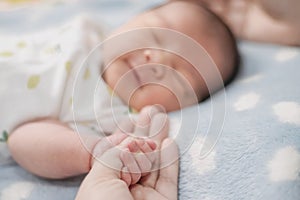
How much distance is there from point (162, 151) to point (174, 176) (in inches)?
2.3

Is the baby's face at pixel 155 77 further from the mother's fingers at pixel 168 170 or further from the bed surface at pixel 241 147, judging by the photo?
the mother's fingers at pixel 168 170

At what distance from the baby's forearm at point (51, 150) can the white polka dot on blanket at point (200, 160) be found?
0.16 m

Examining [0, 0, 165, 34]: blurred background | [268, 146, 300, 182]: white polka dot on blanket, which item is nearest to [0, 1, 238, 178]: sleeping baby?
[268, 146, 300, 182]: white polka dot on blanket

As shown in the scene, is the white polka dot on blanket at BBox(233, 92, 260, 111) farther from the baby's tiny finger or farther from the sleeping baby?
the baby's tiny finger

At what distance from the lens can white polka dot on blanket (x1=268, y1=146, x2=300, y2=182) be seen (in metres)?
0.65

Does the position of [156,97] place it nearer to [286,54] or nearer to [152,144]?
[152,144]

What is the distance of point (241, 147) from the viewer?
729 mm

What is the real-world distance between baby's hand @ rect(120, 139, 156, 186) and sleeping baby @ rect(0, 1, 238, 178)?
0.07m

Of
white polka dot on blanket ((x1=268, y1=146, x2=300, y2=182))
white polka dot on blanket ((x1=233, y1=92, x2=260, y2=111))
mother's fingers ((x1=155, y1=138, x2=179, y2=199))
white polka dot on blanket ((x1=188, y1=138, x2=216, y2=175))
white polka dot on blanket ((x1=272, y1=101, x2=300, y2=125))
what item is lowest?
mother's fingers ((x1=155, y1=138, x2=179, y2=199))

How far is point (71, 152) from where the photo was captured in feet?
2.52

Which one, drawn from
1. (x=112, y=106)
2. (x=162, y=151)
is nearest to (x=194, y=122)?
(x=162, y=151)

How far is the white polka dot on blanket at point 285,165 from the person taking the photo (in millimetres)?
650

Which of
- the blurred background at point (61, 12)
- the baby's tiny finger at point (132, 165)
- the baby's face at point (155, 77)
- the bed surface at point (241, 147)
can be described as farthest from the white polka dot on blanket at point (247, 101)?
the blurred background at point (61, 12)

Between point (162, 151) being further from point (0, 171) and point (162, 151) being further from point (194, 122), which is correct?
point (0, 171)
